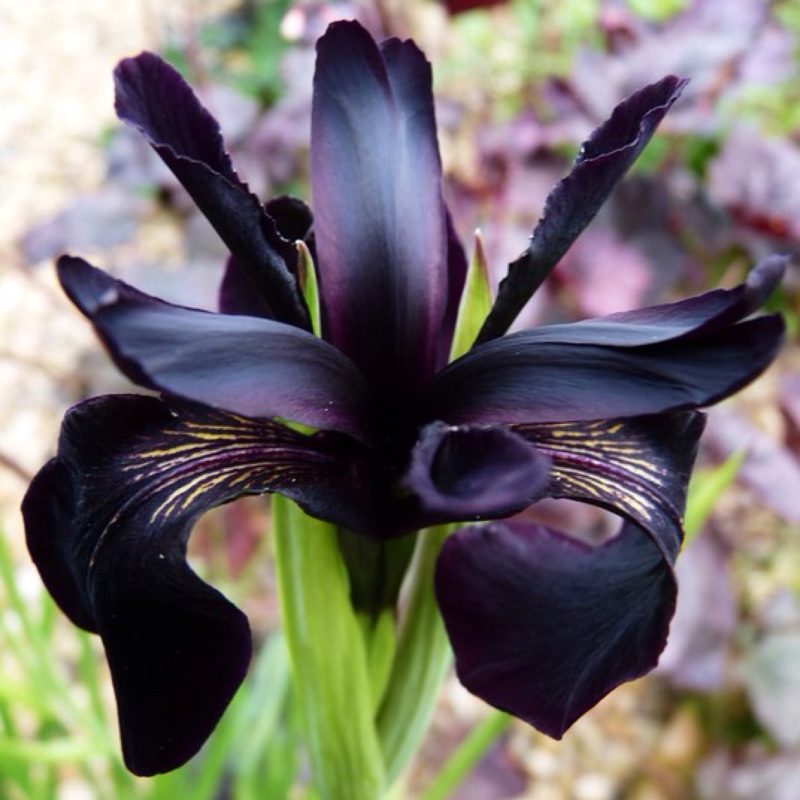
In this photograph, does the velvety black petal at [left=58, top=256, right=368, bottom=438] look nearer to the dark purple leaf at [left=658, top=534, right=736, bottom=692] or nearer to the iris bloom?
the iris bloom

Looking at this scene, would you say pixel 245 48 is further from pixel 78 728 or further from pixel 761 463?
pixel 78 728

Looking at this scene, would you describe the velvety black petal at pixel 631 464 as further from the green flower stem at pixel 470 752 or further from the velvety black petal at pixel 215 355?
the green flower stem at pixel 470 752

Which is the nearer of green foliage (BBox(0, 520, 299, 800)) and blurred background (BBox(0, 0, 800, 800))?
green foliage (BBox(0, 520, 299, 800))

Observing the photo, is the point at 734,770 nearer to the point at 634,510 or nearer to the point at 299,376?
the point at 634,510

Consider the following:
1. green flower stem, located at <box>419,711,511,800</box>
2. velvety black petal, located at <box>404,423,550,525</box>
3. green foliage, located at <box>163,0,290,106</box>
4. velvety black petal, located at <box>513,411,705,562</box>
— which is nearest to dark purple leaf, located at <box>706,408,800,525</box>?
green flower stem, located at <box>419,711,511,800</box>

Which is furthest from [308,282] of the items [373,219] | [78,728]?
[78,728]

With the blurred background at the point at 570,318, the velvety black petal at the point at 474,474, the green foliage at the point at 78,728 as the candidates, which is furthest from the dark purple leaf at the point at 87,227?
the velvety black petal at the point at 474,474
